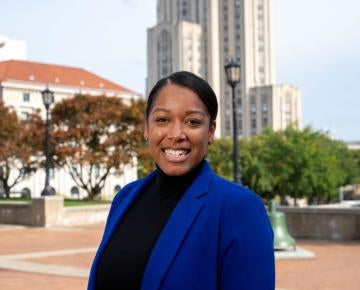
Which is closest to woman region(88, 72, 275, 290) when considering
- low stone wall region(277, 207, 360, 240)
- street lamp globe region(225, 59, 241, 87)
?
street lamp globe region(225, 59, 241, 87)

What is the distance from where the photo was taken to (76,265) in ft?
43.4

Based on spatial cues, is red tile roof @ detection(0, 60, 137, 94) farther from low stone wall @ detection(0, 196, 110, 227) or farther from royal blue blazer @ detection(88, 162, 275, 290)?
royal blue blazer @ detection(88, 162, 275, 290)

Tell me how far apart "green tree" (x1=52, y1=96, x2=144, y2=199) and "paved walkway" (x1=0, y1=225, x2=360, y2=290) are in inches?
662

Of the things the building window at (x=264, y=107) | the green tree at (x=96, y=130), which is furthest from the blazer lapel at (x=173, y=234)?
the building window at (x=264, y=107)

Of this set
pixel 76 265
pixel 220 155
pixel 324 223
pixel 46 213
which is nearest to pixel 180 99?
pixel 76 265

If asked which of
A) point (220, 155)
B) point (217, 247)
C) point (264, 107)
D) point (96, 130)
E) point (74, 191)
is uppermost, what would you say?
point (264, 107)

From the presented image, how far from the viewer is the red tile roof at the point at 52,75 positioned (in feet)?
267

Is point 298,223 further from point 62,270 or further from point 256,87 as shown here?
point 256,87

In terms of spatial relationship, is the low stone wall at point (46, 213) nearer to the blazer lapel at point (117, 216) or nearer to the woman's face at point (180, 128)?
the blazer lapel at point (117, 216)

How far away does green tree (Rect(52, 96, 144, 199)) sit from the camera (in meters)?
36.7

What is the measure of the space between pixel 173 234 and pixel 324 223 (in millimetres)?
16902

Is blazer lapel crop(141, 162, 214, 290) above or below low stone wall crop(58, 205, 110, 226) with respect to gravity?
above

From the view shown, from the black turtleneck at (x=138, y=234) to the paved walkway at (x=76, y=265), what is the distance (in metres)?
7.99

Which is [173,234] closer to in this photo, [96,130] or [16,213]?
[16,213]
